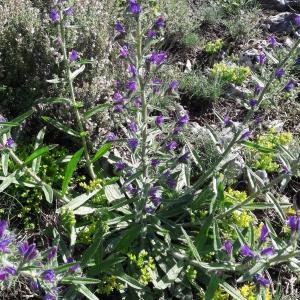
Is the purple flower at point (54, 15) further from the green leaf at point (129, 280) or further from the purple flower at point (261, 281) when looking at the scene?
the purple flower at point (261, 281)

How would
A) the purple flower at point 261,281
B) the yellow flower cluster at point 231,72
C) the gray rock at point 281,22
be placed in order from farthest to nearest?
1. the gray rock at point 281,22
2. the yellow flower cluster at point 231,72
3. the purple flower at point 261,281

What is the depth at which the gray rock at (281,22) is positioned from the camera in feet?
19.5

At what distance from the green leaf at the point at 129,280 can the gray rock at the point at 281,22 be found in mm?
4188

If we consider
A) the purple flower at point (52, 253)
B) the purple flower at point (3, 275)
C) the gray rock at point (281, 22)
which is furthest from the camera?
the gray rock at point (281, 22)

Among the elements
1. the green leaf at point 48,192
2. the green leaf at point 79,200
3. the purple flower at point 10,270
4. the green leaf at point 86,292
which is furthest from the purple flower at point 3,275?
the green leaf at point 79,200

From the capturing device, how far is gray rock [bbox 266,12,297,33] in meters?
→ 5.95

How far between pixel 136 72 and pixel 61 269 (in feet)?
4.41

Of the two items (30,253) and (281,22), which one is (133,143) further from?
(281,22)

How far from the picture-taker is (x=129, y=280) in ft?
10.6

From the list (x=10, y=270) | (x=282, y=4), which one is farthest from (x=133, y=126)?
(x=282, y=4)

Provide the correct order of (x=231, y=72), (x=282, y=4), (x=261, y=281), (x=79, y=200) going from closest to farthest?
(x=261, y=281), (x=79, y=200), (x=231, y=72), (x=282, y=4)

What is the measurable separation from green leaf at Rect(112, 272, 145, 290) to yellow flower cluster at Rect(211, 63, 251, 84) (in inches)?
108

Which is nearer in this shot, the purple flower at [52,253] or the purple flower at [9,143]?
the purple flower at [52,253]

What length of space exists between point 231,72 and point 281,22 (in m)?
1.51
